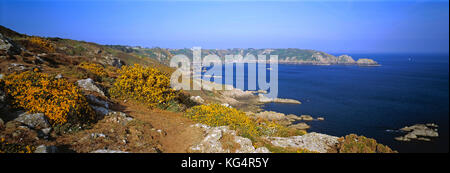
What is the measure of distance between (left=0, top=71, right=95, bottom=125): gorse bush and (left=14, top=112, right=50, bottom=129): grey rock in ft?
0.94

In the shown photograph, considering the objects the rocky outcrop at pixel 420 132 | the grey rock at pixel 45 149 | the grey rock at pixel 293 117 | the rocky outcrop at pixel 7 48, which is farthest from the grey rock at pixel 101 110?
the rocky outcrop at pixel 420 132

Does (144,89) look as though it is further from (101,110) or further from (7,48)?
(7,48)

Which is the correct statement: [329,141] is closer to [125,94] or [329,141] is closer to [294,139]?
[294,139]

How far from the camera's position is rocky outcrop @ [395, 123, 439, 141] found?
40.3 meters

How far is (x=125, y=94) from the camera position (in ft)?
40.6

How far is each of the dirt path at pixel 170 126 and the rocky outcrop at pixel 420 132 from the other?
45.1 metres

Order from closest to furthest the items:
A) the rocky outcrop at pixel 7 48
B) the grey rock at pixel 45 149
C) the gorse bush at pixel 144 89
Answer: the grey rock at pixel 45 149
the gorse bush at pixel 144 89
the rocky outcrop at pixel 7 48

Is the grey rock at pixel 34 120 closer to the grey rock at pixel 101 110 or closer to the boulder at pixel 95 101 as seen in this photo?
the grey rock at pixel 101 110

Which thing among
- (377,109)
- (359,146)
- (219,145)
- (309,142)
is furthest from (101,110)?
(377,109)

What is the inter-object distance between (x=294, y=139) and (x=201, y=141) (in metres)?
4.46

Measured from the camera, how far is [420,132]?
4184cm

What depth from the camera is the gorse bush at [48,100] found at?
290 inches

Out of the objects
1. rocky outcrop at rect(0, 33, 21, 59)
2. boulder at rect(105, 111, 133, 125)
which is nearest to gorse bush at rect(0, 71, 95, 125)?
boulder at rect(105, 111, 133, 125)
